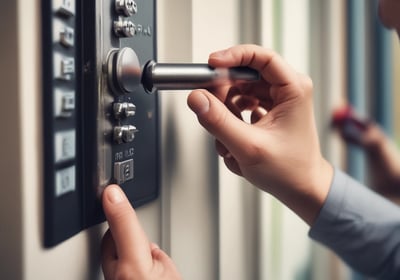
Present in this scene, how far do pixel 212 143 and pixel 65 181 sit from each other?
0.24 metres

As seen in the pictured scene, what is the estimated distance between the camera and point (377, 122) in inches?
34.6

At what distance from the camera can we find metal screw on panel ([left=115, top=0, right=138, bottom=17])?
33 centimetres

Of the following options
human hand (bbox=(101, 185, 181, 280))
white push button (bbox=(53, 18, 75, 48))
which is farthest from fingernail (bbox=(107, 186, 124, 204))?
white push button (bbox=(53, 18, 75, 48))

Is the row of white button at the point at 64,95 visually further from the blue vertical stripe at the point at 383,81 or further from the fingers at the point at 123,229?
the blue vertical stripe at the point at 383,81

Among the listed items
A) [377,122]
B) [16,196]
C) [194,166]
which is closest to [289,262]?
[194,166]

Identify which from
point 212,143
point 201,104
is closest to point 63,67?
point 201,104

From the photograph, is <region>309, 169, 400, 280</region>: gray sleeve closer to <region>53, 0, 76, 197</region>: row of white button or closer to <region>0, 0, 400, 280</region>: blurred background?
<region>0, 0, 400, 280</region>: blurred background

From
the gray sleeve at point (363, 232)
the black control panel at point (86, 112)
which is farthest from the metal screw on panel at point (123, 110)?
the gray sleeve at point (363, 232)

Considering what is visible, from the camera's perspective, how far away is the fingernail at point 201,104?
1.19 feet

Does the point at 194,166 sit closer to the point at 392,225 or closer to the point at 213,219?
the point at 213,219

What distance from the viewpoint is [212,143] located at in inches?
20.0

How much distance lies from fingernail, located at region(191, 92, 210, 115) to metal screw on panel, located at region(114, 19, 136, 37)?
7cm

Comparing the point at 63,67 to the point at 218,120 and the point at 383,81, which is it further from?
the point at 383,81

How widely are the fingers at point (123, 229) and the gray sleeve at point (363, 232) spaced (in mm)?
288
